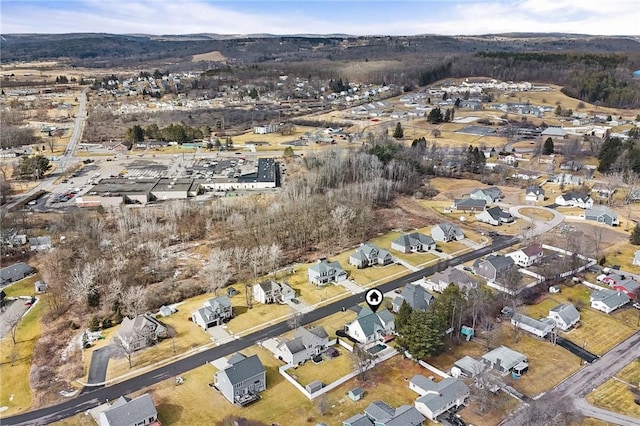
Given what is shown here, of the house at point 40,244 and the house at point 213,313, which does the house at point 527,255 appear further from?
the house at point 40,244

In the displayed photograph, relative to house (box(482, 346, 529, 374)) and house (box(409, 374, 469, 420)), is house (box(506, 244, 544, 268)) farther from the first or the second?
house (box(409, 374, 469, 420))

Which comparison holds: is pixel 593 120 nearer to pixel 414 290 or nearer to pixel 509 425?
pixel 414 290

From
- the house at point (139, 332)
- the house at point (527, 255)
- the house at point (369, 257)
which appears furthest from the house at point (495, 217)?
the house at point (139, 332)

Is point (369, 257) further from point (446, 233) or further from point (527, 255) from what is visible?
point (527, 255)

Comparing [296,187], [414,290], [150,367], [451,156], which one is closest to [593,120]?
[451,156]

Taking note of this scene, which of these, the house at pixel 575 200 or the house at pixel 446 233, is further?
the house at pixel 575 200

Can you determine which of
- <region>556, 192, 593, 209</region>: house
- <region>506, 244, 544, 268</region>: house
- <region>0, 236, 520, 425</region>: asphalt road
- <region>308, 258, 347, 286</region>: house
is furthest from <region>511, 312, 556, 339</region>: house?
<region>556, 192, 593, 209</region>: house

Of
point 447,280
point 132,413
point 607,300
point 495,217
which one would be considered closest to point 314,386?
point 132,413
